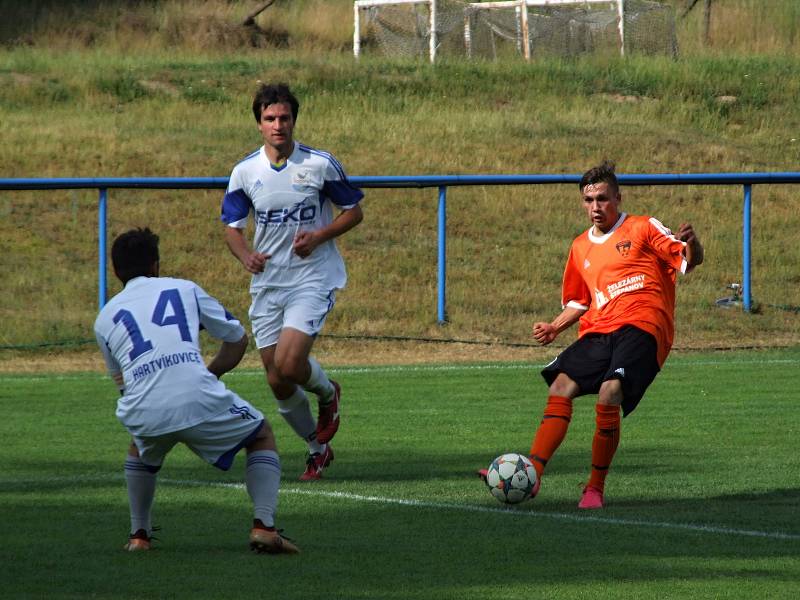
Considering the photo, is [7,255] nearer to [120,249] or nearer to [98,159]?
[98,159]

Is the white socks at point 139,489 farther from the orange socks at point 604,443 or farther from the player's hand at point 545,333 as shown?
the player's hand at point 545,333

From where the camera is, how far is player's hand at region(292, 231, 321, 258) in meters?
8.33

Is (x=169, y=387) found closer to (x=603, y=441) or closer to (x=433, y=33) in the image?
(x=603, y=441)

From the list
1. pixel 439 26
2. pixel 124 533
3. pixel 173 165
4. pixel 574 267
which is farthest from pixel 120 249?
pixel 439 26

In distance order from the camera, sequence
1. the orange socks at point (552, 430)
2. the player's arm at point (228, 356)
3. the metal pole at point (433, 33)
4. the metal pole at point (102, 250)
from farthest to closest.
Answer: the metal pole at point (433, 33) < the metal pole at point (102, 250) < the orange socks at point (552, 430) < the player's arm at point (228, 356)

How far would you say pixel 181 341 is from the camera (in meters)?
6.07

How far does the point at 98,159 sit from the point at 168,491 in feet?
52.6

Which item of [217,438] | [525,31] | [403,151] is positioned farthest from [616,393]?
[525,31]

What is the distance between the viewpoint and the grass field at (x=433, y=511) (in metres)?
5.76

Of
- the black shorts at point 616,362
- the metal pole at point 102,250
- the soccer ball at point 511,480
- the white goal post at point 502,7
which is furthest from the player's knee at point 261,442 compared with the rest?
the white goal post at point 502,7

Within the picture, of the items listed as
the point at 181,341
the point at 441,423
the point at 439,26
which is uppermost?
the point at 439,26

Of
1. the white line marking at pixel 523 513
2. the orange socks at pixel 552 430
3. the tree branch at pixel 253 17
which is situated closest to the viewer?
the white line marking at pixel 523 513

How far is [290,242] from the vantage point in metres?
8.47

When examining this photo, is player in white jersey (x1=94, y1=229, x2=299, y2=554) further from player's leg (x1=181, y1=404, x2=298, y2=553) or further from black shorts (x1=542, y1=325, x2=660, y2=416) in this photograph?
black shorts (x1=542, y1=325, x2=660, y2=416)
